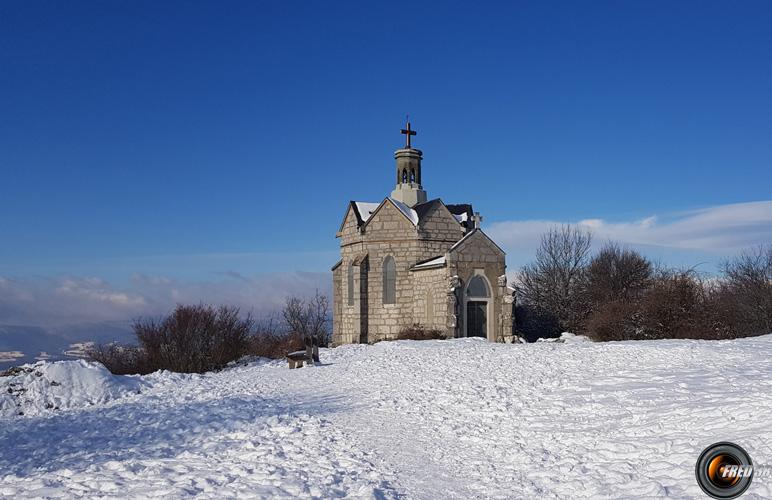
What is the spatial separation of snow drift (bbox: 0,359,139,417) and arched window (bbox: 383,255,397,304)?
1641 centimetres

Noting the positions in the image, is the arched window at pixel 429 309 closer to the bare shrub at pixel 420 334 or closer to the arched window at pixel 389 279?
the bare shrub at pixel 420 334

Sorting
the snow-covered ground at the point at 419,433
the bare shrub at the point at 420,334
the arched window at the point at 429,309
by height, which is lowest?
the snow-covered ground at the point at 419,433

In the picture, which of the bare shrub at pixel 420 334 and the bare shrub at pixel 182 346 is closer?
the bare shrub at pixel 182 346

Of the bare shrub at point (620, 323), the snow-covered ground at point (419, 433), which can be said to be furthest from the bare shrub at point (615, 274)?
the snow-covered ground at point (419, 433)

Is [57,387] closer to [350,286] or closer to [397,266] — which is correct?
[397,266]

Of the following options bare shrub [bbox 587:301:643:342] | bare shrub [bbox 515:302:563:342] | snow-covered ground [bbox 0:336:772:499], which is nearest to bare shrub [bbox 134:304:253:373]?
snow-covered ground [bbox 0:336:772:499]

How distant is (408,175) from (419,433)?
1010 inches

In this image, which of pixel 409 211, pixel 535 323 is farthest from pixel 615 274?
pixel 409 211

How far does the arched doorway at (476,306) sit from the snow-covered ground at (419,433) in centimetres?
→ 1194

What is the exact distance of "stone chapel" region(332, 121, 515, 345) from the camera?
28766 millimetres

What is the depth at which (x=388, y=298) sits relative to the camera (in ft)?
103

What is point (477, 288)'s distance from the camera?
95.6 feet

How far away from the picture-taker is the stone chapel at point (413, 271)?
28766 mm

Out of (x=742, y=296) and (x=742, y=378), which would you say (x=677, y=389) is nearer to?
(x=742, y=378)
